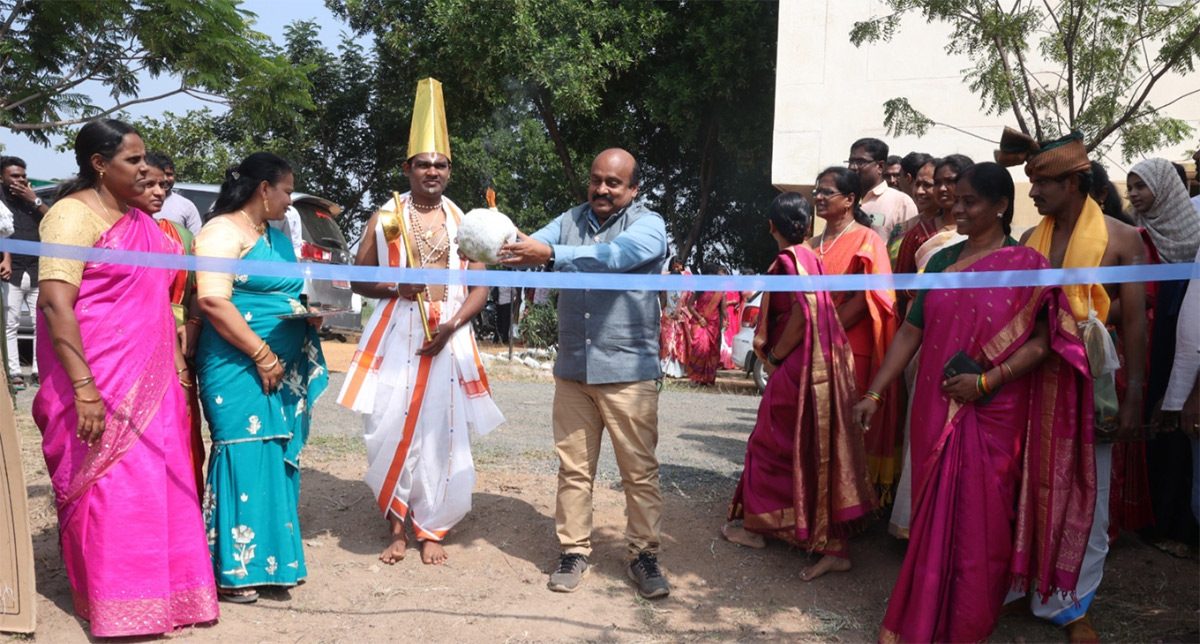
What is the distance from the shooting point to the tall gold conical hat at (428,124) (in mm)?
4582

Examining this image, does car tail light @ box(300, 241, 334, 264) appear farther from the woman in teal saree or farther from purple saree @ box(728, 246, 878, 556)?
purple saree @ box(728, 246, 878, 556)

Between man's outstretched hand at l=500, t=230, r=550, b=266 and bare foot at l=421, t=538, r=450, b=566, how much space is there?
1.68m

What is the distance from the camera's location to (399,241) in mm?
4609

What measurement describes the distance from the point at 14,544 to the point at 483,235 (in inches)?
83.0

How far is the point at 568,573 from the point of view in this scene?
4219mm

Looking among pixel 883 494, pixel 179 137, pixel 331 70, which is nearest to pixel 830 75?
pixel 883 494

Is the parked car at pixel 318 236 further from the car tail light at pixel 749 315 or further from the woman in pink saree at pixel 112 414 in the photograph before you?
the woman in pink saree at pixel 112 414

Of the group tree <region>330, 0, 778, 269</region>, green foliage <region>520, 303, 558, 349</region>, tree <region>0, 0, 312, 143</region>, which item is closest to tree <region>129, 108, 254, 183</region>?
tree <region>330, 0, 778, 269</region>

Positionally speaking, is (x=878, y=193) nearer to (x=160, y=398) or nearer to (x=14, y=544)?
(x=160, y=398)

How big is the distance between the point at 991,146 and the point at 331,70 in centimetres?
1636

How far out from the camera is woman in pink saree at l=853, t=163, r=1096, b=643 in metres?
3.40

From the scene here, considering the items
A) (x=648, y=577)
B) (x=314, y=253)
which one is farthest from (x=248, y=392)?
(x=314, y=253)

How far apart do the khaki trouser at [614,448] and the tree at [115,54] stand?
6016 millimetres

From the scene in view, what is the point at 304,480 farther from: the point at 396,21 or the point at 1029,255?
the point at 396,21
